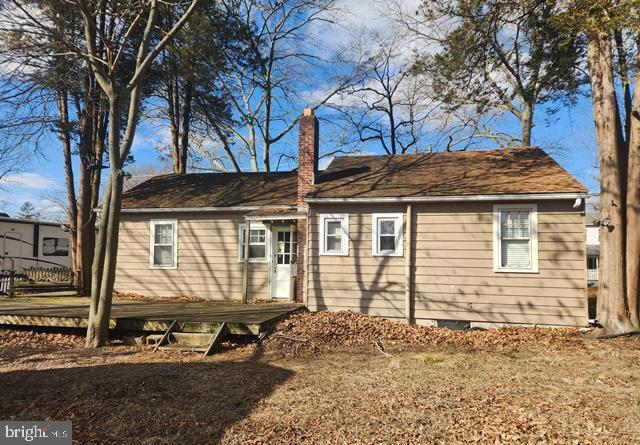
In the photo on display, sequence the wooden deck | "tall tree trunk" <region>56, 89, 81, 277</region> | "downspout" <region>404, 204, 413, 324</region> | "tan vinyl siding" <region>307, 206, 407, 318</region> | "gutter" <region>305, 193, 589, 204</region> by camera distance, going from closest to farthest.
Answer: the wooden deck → "gutter" <region>305, 193, 589, 204</region> → "downspout" <region>404, 204, 413, 324</region> → "tan vinyl siding" <region>307, 206, 407, 318</region> → "tall tree trunk" <region>56, 89, 81, 277</region>

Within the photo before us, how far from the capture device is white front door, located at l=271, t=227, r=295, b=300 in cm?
1291

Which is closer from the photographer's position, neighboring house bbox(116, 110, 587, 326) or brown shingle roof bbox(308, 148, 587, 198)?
neighboring house bbox(116, 110, 587, 326)

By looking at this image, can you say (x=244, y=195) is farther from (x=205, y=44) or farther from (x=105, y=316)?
(x=205, y=44)

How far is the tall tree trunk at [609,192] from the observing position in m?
8.90

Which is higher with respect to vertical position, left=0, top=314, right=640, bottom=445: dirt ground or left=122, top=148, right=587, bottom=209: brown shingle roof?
left=122, top=148, right=587, bottom=209: brown shingle roof

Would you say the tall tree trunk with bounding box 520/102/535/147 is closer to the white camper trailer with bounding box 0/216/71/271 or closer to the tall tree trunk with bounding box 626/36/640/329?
the tall tree trunk with bounding box 626/36/640/329

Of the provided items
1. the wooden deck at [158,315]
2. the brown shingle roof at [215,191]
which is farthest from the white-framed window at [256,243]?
the wooden deck at [158,315]

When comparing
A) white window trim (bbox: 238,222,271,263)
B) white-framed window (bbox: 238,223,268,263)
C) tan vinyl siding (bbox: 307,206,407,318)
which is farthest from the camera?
white-framed window (bbox: 238,223,268,263)

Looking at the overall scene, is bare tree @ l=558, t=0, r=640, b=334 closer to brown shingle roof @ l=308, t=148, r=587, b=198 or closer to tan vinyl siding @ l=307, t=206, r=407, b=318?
brown shingle roof @ l=308, t=148, r=587, b=198

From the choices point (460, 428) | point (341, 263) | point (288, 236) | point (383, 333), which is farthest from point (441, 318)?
point (460, 428)

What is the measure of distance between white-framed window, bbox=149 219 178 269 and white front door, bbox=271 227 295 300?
345 centimetres

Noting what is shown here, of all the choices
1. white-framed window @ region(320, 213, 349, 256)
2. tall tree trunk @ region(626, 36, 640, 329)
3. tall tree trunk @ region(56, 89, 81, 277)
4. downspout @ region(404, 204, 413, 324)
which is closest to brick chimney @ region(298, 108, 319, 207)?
white-framed window @ region(320, 213, 349, 256)

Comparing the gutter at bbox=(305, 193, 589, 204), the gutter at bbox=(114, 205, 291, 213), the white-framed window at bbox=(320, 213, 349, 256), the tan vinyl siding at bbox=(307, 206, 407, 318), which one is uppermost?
the gutter at bbox=(305, 193, 589, 204)

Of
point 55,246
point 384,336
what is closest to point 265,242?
point 384,336
